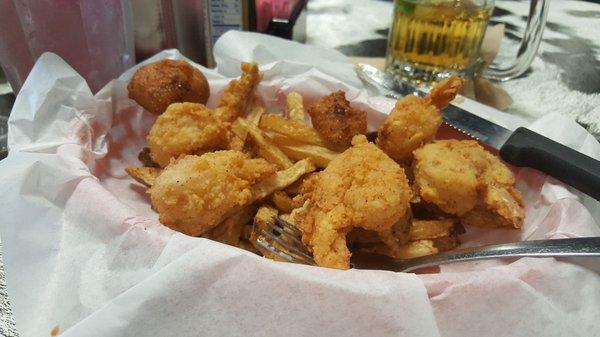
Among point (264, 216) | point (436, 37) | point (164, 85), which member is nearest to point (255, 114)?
point (164, 85)

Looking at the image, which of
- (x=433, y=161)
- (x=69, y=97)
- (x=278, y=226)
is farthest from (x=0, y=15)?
(x=433, y=161)

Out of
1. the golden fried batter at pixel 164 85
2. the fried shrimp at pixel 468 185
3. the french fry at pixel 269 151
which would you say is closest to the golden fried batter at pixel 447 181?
the fried shrimp at pixel 468 185

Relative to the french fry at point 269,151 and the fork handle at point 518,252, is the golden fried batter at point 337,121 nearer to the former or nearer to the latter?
the french fry at point 269,151

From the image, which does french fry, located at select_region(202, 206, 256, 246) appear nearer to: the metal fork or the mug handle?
the metal fork

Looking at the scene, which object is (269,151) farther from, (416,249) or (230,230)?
(416,249)

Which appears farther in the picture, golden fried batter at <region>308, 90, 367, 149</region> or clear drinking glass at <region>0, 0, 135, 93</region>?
clear drinking glass at <region>0, 0, 135, 93</region>

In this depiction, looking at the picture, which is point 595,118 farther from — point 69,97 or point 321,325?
point 69,97

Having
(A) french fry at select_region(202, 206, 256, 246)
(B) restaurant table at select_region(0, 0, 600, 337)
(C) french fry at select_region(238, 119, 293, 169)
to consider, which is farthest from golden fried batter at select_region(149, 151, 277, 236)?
(B) restaurant table at select_region(0, 0, 600, 337)
